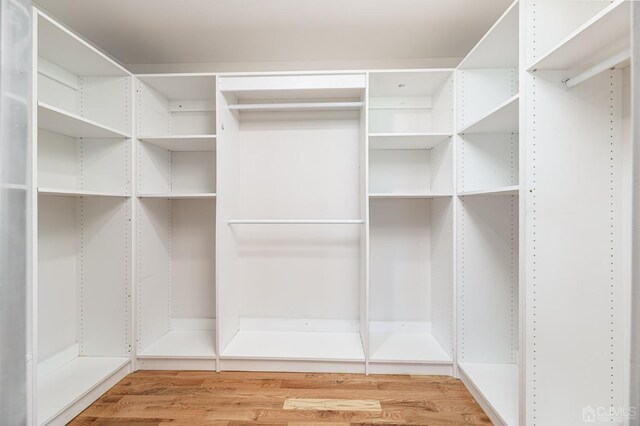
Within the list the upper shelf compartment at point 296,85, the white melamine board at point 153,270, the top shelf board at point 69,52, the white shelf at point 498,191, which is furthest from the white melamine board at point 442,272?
the top shelf board at point 69,52

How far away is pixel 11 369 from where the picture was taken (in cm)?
99

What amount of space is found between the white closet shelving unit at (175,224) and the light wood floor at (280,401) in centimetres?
21

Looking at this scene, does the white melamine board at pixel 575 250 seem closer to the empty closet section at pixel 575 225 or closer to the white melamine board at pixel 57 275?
the empty closet section at pixel 575 225

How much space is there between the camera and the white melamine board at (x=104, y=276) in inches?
→ 73.5

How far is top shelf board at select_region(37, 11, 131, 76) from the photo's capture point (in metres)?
1.37

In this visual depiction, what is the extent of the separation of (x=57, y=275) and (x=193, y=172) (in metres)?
1.07

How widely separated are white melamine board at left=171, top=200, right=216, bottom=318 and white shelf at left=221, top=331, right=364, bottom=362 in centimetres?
41

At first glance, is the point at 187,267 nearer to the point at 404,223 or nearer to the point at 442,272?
the point at 404,223

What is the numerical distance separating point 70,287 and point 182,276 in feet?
2.22

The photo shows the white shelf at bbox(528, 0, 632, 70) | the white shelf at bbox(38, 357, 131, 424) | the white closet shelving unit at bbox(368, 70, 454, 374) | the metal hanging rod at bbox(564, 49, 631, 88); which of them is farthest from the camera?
the white closet shelving unit at bbox(368, 70, 454, 374)

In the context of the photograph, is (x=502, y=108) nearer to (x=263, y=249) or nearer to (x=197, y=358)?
(x=263, y=249)

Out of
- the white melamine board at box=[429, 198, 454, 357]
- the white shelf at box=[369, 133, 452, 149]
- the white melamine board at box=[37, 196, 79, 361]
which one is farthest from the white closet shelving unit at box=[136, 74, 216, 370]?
the white melamine board at box=[429, 198, 454, 357]

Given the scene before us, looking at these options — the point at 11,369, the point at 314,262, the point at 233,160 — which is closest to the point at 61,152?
the point at 233,160

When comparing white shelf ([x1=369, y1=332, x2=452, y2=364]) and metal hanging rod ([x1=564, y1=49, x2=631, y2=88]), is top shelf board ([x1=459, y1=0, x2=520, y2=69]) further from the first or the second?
white shelf ([x1=369, y1=332, x2=452, y2=364])
